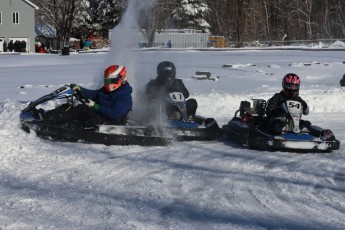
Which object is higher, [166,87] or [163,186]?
[166,87]

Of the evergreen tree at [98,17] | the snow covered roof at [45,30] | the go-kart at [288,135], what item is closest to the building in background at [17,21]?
the evergreen tree at [98,17]

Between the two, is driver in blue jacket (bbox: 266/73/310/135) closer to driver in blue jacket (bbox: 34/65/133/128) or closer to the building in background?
driver in blue jacket (bbox: 34/65/133/128)

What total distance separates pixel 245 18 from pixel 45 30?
28332 mm

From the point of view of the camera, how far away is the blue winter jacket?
9.63 m

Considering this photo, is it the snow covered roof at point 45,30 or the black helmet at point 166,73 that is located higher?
the snow covered roof at point 45,30

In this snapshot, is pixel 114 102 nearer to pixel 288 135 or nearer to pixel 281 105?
pixel 281 105

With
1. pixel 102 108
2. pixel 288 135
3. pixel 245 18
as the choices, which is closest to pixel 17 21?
pixel 245 18

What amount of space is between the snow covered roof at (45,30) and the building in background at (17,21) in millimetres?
12206

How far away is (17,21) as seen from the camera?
6481 centimetres

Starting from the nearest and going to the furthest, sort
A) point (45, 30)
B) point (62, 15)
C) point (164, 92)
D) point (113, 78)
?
point (113, 78)
point (164, 92)
point (62, 15)
point (45, 30)

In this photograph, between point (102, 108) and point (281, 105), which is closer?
point (102, 108)

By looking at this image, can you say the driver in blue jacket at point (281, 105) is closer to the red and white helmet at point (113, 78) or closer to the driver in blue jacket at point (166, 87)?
the driver in blue jacket at point (166, 87)

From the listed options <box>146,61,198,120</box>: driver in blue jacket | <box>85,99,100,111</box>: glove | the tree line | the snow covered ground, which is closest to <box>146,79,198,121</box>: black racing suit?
<box>146,61,198,120</box>: driver in blue jacket

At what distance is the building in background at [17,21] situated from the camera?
212 feet
